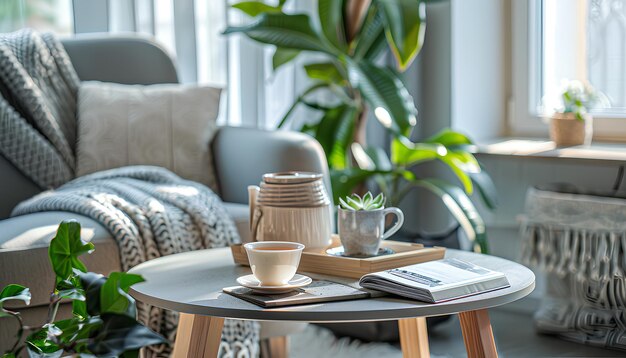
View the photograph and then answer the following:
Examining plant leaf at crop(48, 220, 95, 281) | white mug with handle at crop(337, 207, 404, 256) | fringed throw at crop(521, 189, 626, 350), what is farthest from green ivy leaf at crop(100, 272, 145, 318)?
fringed throw at crop(521, 189, 626, 350)

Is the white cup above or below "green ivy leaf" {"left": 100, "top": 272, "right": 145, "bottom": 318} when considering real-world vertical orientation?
below

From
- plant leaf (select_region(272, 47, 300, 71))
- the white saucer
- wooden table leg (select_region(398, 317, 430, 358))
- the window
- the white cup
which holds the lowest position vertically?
wooden table leg (select_region(398, 317, 430, 358))

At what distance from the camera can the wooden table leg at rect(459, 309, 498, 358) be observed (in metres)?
1.32

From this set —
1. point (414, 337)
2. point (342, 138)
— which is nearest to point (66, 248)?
point (414, 337)

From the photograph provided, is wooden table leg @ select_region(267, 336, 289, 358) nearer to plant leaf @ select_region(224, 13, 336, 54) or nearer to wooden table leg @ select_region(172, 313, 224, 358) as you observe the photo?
wooden table leg @ select_region(172, 313, 224, 358)

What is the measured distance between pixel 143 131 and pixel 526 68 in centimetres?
144

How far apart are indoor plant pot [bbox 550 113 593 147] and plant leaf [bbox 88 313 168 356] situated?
228 centimetres

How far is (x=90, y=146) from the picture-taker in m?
2.33

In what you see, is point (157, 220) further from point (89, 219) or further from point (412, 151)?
point (412, 151)

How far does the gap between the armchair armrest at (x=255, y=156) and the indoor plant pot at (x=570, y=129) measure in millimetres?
1015

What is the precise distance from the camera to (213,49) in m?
2.93

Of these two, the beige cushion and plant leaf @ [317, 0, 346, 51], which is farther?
plant leaf @ [317, 0, 346, 51]

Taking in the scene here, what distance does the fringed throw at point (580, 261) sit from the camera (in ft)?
7.83

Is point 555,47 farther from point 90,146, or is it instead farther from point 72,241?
point 72,241
